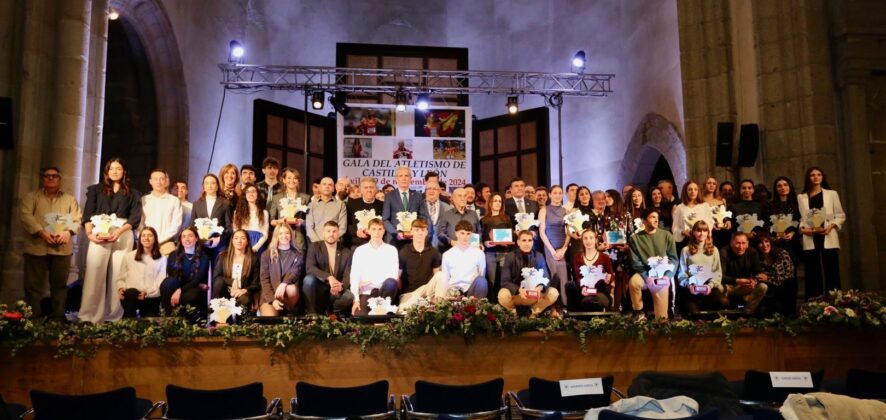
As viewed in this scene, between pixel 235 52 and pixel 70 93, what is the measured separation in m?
4.65

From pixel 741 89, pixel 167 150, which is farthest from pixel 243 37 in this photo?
pixel 741 89

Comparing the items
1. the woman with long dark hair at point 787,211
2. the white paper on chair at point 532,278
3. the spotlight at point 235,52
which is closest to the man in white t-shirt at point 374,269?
the white paper on chair at point 532,278

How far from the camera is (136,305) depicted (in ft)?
22.4

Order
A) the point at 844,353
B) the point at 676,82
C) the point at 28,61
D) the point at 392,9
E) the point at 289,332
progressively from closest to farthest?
the point at 289,332, the point at 844,353, the point at 28,61, the point at 676,82, the point at 392,9

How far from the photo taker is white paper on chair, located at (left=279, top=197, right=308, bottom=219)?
289 inches

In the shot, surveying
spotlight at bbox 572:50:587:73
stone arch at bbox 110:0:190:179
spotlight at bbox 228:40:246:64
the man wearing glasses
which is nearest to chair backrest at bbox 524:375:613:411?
the man wearing glasses

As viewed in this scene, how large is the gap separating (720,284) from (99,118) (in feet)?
25.4

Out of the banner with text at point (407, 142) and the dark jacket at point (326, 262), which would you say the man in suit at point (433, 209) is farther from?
the banner with text at point (407, 142)

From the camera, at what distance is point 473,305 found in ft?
17.9

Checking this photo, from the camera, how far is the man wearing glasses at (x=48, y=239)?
276 inches

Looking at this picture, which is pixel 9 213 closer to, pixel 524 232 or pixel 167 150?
pixel 167 150

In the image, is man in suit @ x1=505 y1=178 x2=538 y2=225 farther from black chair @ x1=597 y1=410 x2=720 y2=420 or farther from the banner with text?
black chair @ x1=597 y1=410 x2=720 y2=420

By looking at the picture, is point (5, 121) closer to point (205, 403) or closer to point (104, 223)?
point (104, 223)

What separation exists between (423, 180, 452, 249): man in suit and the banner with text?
4913mm
